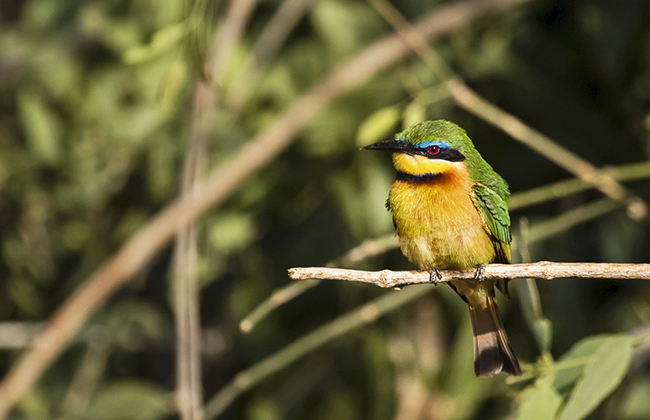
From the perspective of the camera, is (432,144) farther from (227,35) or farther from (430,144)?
(227,35)

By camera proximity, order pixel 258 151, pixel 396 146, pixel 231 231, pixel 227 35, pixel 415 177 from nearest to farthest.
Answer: pixel 396 146 → pixel 415 177 → pixel 227 35 → pixel 258 151 → pixel 231 231

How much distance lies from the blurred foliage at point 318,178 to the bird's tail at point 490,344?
20.4 inches

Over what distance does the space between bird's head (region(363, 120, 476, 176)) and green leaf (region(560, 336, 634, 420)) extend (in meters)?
0.41

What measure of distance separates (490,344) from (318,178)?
1.06 metres

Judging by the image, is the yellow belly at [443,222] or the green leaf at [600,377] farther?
the yellow belly at [443,222]

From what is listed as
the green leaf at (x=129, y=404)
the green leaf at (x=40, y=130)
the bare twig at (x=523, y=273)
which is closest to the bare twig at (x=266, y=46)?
the green leaf at (x=40, y=130)

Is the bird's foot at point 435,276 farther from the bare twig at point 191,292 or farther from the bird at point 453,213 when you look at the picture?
the bare twig at point 191,292

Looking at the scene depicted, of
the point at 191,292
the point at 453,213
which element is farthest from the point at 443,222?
the point at 191,292

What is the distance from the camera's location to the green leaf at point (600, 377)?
3.60 ft

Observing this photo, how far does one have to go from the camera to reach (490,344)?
1.31 meters

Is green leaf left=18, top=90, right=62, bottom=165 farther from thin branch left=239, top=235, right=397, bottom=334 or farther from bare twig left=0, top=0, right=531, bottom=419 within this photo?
thin branch left=239, top=235, right=397, bottom=334

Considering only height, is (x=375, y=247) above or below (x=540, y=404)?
above

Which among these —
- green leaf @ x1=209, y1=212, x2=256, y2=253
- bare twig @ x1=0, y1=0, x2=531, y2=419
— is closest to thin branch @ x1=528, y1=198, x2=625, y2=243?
bare twig @ x1=0, y1=0, x2=531, y2=419

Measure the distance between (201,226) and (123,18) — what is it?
0.72 metres
